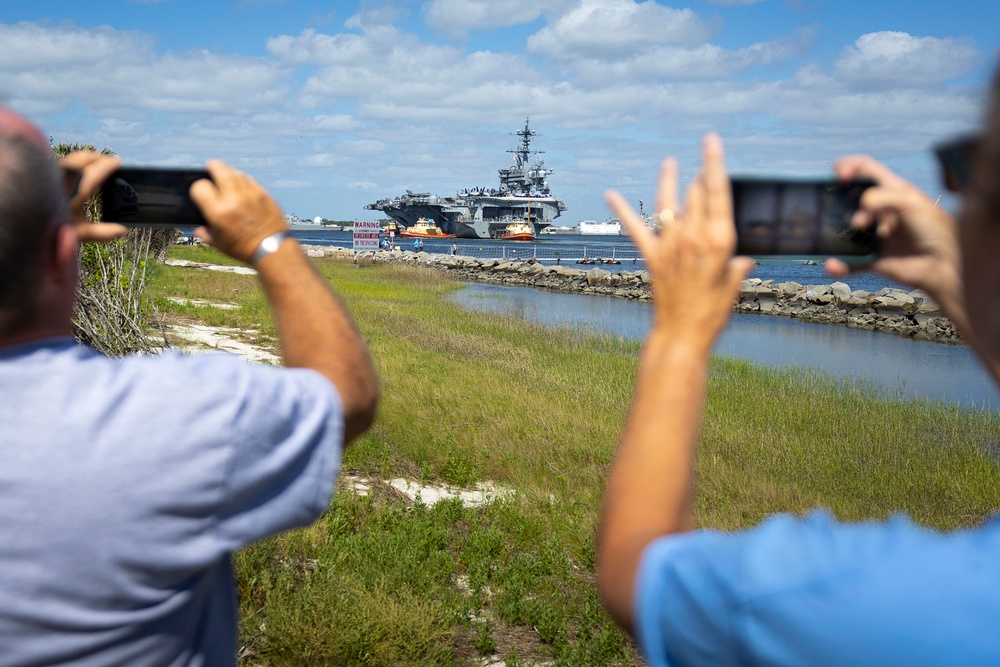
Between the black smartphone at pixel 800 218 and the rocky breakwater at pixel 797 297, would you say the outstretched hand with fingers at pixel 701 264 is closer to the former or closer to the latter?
the black smartphone at pixel 800 218

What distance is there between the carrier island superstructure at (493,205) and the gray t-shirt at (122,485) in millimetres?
89527

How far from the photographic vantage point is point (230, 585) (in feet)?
4.44

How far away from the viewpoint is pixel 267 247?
1373 millimetres

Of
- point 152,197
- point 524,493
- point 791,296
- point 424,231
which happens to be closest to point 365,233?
point 791,296

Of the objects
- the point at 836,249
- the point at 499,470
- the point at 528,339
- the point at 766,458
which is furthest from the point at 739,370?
the point at 836,249

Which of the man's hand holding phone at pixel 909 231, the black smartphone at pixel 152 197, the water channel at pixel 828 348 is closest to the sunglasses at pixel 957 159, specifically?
the man's hand holding phone at pixel 909 231

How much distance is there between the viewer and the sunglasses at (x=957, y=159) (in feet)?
2.88

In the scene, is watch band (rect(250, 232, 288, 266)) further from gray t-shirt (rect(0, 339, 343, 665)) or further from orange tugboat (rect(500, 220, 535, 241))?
orange tugboat (rect(500, 220, 535, 241))

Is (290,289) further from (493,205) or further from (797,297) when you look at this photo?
(493,205)

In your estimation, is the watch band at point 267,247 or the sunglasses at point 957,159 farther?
the watch band at point 267,247

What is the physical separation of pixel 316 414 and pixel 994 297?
87 centimetres

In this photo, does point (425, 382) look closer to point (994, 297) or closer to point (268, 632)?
point (268, 632)

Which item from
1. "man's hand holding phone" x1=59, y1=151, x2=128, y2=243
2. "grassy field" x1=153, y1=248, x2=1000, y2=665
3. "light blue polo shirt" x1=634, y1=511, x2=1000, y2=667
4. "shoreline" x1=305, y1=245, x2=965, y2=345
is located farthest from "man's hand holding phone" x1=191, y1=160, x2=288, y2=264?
"shoreline" x1=305, y1=245, x2=965, y2=345

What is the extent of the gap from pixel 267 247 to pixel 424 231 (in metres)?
90.9
